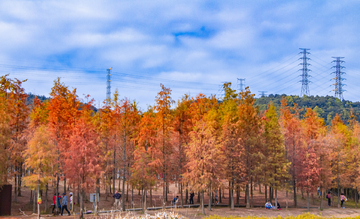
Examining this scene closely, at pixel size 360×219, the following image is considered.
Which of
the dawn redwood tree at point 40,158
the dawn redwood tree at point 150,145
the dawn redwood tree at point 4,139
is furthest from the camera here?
the dawn redwood tree at point 150,145

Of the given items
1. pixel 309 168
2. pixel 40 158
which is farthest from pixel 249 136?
pixel 40 158

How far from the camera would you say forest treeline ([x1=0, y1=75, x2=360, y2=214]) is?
88.8 ft

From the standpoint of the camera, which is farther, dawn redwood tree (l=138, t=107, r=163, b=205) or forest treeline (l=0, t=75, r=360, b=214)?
dawn redwood tree (l=138, t=107, r=163, b=205)

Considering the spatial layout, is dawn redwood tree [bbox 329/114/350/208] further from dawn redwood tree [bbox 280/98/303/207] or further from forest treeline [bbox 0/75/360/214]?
dawn redwood tree [bbox 280/98/303/207]

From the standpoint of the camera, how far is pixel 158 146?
33844 mm

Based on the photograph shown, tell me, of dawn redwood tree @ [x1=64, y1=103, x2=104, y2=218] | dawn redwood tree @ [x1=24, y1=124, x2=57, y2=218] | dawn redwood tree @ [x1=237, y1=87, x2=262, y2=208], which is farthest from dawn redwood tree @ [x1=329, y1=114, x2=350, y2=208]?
dawn redwood tree @ [x1=24, y1=124, x2=57, y2=218]

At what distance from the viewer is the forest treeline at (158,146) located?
27078mm

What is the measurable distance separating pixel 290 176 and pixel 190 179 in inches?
552

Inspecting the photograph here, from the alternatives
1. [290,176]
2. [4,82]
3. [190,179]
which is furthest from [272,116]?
[4,82]

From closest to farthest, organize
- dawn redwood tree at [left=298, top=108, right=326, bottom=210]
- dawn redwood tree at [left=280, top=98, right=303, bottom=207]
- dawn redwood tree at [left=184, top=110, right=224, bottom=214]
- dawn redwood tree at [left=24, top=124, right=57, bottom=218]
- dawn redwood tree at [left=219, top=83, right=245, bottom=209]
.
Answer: dawn redwood tree at [left=24, top=124, right=57, bottom=218], dawn redwood tree at [left=184, top=110, right=224, bottom=214], dawn redwood tree at [left=219, top=83, right=245, bottom=209], dawn redwood tree at [left=298, top=108, right=326, bottom=210], dawn redwood tree at [left=280, top=98, right=303, bottom=207]

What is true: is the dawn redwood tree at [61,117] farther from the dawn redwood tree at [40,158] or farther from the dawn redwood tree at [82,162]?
the dawn redwood tree at [82,162]

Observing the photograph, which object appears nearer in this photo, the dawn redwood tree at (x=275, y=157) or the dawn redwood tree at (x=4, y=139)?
the dawn redwood tree at (x=4, y=139)

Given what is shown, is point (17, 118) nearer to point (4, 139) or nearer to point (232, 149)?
point (4, 139)

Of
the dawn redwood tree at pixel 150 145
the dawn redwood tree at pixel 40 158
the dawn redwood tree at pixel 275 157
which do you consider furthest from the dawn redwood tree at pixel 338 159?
the dawn redwood tree at pixel 40 158
